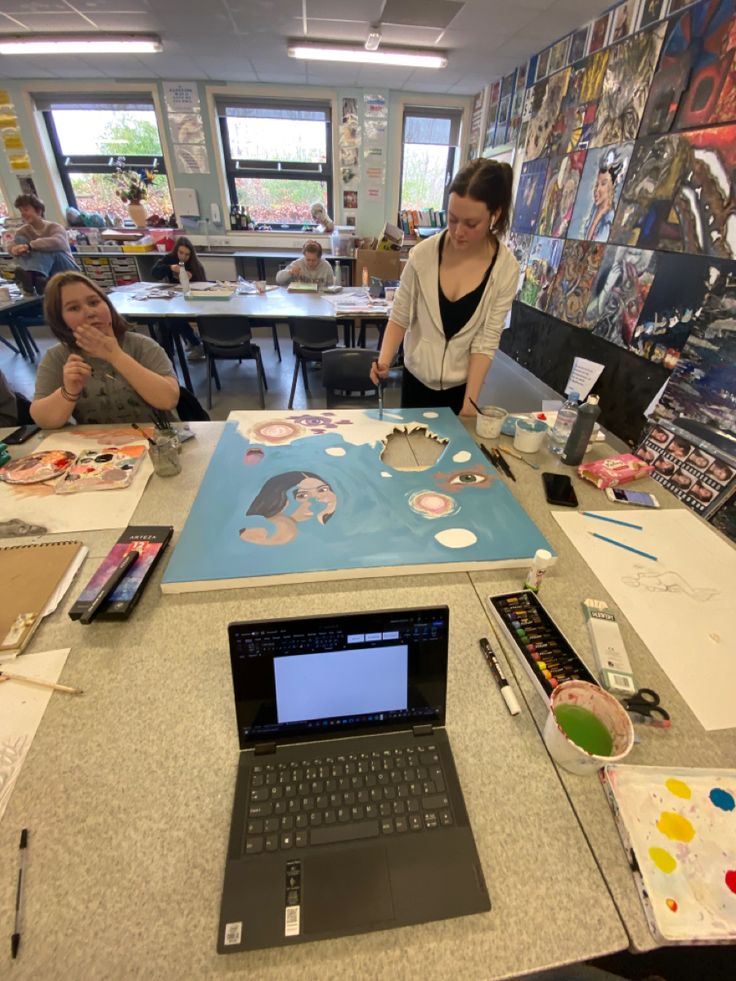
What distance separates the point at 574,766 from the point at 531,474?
2.74 feet

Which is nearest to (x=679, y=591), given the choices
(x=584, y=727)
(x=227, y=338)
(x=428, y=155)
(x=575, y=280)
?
(x=584, y=727)

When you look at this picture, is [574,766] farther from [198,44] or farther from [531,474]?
[198,44]

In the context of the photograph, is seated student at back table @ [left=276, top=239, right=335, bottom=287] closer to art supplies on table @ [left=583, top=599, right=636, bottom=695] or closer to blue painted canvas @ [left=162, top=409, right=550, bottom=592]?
blue painted canvas @ [left=162, top=409, right=550, bottom=592]

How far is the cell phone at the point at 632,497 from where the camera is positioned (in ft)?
4.00

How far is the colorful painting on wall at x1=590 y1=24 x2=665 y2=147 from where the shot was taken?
2.34m

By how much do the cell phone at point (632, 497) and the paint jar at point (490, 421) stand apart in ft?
1.27

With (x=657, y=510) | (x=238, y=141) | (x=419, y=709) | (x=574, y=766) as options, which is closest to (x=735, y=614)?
(x=657, y=510)

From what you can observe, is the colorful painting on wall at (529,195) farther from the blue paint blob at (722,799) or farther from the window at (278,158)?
the blue paint blob at (722,799)

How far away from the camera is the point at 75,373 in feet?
4.42

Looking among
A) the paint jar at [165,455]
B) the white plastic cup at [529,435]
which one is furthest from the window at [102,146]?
the white plastic cup at [529,435]

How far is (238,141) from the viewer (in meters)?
5.40

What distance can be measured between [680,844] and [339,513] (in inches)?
31.1

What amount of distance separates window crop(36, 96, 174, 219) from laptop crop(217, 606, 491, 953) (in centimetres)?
679

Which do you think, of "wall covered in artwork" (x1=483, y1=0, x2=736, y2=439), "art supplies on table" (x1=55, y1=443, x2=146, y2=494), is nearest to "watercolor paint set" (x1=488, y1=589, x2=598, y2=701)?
"art supplies on table" (x1=55, y1=443, x2=146, y2=494)
